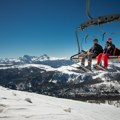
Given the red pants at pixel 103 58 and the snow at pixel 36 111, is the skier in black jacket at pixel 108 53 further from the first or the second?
the snow at pixel 36 111

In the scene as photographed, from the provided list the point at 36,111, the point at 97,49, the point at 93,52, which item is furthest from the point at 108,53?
the point at 36,111

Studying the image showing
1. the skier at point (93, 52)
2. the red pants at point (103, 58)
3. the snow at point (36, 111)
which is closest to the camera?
the snow at point (36, 111)

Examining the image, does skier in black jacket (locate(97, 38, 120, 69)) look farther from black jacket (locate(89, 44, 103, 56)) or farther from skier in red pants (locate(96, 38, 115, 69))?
black jacket (locate(89, 44, 103, 56))

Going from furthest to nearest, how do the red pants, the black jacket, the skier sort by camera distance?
the black jacket < the skier < the red pants

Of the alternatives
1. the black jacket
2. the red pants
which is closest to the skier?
the black jacket

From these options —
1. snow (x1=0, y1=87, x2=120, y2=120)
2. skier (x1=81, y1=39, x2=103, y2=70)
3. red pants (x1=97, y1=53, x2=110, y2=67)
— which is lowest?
snow (x1=0, y1=87, x2=120, y2=120)

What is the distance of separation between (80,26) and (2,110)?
278 inches

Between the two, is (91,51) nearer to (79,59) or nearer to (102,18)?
(79,59)

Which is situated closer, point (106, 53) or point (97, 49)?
point (106, 53)

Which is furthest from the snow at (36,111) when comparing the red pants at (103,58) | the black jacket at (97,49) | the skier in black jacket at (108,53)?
the black jacket at (97,49)

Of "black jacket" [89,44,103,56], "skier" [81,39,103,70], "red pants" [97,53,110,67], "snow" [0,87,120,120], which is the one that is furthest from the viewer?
"black jacket" [89,44,103,56]

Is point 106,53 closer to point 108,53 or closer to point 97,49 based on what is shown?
point 108,53

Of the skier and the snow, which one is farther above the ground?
the skier

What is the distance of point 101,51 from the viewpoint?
63.8 ft
